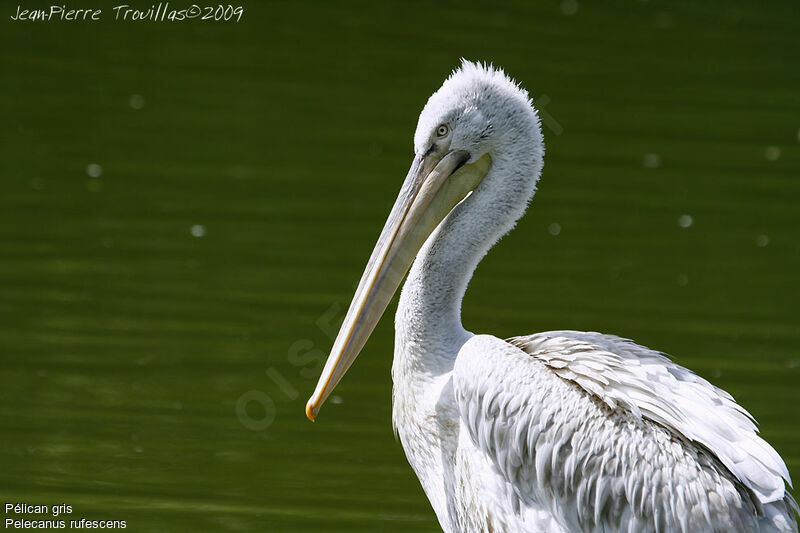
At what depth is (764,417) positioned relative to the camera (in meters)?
7.14

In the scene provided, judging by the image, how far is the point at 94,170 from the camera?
9945 millimetres

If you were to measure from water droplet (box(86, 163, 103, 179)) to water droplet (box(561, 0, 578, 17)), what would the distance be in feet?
22.2

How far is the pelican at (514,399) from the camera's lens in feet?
14.5

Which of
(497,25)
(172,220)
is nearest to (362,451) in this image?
Answer: (172,220)

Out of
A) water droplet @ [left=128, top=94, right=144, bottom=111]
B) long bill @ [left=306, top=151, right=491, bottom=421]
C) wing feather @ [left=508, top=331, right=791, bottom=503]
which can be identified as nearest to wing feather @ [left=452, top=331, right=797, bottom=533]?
wing feather @ [left=508, top=331, right=791, bottom=503]

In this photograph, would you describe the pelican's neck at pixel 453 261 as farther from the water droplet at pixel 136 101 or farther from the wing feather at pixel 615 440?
the water droplet at pixel 136 101

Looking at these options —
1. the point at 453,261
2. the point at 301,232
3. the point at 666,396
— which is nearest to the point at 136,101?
the point at 301,232

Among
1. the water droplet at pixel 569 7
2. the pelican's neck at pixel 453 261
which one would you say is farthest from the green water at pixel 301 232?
the pelican's neck at pixel 453 261

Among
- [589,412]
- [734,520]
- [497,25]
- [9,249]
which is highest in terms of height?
[497,25]

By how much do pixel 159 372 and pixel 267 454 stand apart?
98 centimetres

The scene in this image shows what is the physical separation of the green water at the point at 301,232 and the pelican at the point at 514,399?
129cm

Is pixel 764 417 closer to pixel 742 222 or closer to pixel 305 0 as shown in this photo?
pixel 742 222

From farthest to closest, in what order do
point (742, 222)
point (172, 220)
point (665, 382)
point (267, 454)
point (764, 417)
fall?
1. point (742, 222)
2. point (172, 220)
3. point (764, 417)
4. point (267, 454)
5. point (665, 382)

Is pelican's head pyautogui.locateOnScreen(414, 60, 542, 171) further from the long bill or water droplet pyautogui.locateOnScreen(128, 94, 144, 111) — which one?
water droplet pyautogui.locateOnScreen(128, 94, 144, 111)
